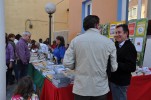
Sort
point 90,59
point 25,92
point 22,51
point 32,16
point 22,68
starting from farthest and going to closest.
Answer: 1. point 32,16
2. point 22,68
3. point 22,51
4. point 25,92
5. point 90,59

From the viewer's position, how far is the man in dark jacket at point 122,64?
2.57m

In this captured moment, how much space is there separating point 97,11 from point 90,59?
4713 millimetres

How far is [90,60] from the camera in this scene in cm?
228

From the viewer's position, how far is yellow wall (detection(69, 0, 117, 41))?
5957mm

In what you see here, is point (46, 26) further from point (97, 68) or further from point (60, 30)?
point (97, 68)

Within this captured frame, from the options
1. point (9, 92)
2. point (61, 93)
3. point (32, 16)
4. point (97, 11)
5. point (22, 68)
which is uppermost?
point (32, 16)

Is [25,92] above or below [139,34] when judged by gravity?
below

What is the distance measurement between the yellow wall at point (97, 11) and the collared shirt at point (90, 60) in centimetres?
366

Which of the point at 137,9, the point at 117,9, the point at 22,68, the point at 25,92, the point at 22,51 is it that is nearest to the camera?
the point at 25,92

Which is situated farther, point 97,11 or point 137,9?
point 97,11

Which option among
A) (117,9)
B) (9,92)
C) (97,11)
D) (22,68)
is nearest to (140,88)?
(117,9)

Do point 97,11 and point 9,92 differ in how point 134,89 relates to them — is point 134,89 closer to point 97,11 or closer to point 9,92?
point 9,92

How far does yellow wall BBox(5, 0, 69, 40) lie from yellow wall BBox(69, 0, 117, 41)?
5625 mm

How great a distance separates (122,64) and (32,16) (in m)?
12.2
